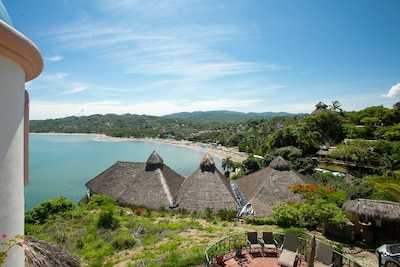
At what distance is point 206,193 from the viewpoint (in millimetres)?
17734

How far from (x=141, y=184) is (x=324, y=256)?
14.4m

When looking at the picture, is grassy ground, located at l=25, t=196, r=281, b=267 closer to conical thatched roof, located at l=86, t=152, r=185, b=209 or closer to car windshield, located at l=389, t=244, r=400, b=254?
conical thatched roof, located at l=86, t=152, r=185, b=209

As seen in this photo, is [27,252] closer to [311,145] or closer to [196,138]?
[311,145]

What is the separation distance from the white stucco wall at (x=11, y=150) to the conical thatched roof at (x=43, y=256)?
0.62 metres

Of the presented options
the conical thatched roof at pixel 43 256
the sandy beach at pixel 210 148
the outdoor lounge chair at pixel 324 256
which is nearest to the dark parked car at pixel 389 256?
the outdoor lounge chair at pixel 324 256

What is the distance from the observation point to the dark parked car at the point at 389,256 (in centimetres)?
→ 769

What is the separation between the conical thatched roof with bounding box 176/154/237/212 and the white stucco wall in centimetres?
1523

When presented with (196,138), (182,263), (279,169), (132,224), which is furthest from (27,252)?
(196,138)

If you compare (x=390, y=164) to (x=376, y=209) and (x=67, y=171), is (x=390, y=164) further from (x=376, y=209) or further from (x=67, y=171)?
(x=67, y=171)

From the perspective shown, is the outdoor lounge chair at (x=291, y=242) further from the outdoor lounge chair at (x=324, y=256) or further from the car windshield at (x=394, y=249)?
the car windshield at (x=394, y=249)

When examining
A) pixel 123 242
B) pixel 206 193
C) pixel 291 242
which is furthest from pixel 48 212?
pixel 291 242

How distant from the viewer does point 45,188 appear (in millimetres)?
42188

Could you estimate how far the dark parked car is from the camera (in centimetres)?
769

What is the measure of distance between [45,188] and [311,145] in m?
44.7
